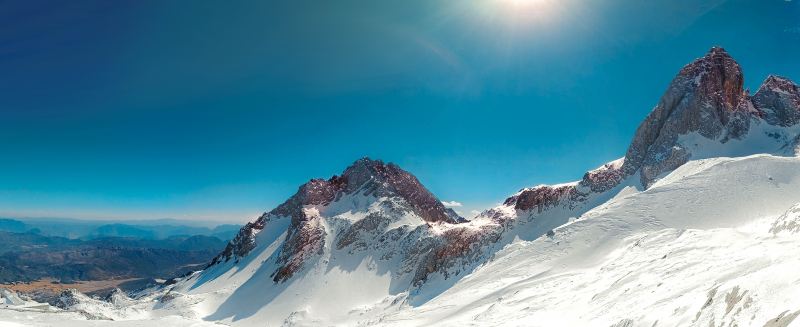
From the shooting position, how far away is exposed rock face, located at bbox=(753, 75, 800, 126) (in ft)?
312

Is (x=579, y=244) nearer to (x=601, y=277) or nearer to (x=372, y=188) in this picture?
(x=601, y=277)

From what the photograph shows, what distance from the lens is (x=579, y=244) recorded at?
69.6 meters

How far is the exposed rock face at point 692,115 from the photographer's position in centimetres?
9062

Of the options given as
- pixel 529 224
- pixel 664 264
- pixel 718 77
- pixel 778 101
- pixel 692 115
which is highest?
pixel 718 77

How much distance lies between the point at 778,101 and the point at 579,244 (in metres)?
69.2

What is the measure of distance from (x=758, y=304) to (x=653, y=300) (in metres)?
13.3

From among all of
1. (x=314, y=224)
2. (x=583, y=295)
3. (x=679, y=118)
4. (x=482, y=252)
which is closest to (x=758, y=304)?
(x=583, y=295)

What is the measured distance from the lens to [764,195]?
6531 centimetres

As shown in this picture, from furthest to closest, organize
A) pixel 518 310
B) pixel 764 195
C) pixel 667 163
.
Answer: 1. pixel 667 163
2. pixel 764 195
3. pixel 518 310

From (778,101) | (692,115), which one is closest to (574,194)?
(692,115)

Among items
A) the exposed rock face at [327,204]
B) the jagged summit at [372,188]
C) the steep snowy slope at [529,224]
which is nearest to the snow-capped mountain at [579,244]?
the steep snowy slope at [529,224]

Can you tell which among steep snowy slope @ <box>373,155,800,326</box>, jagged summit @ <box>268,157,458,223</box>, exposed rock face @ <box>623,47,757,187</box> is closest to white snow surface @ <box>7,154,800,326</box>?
steep snowy slope @ <box>373,155,800,326</box>

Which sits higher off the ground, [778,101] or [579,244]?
[778,101]

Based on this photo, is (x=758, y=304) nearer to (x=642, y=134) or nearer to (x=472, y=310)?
(x=472, y=310)
